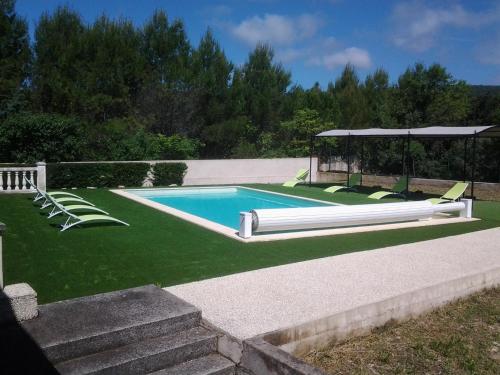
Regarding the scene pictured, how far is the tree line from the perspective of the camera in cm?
2238

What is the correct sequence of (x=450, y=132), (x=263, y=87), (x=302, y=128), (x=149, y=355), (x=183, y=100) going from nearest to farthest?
(x=149, y=355), (x=450, y=132), (x=183, y=100), (x=302, y=128), (x=263, y=87)

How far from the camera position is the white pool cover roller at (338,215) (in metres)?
8.73

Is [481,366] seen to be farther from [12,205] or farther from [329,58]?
[329,58]

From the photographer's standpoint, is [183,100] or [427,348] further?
[183,100]

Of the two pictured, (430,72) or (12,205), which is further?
(430,72)

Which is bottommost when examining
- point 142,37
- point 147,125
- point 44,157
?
point 44,157

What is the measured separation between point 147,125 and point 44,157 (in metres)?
9.11

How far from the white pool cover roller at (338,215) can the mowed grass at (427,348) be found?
3532mm

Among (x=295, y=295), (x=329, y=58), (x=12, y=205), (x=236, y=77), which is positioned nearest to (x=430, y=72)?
(x=236, y=77)

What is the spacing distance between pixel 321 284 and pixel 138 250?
3.18 metres

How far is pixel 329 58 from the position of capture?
44156mm

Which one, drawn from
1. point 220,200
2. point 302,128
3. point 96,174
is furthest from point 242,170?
point 302,128

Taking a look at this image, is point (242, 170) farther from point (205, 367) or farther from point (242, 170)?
point (205, 367)

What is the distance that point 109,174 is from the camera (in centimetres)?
1736
